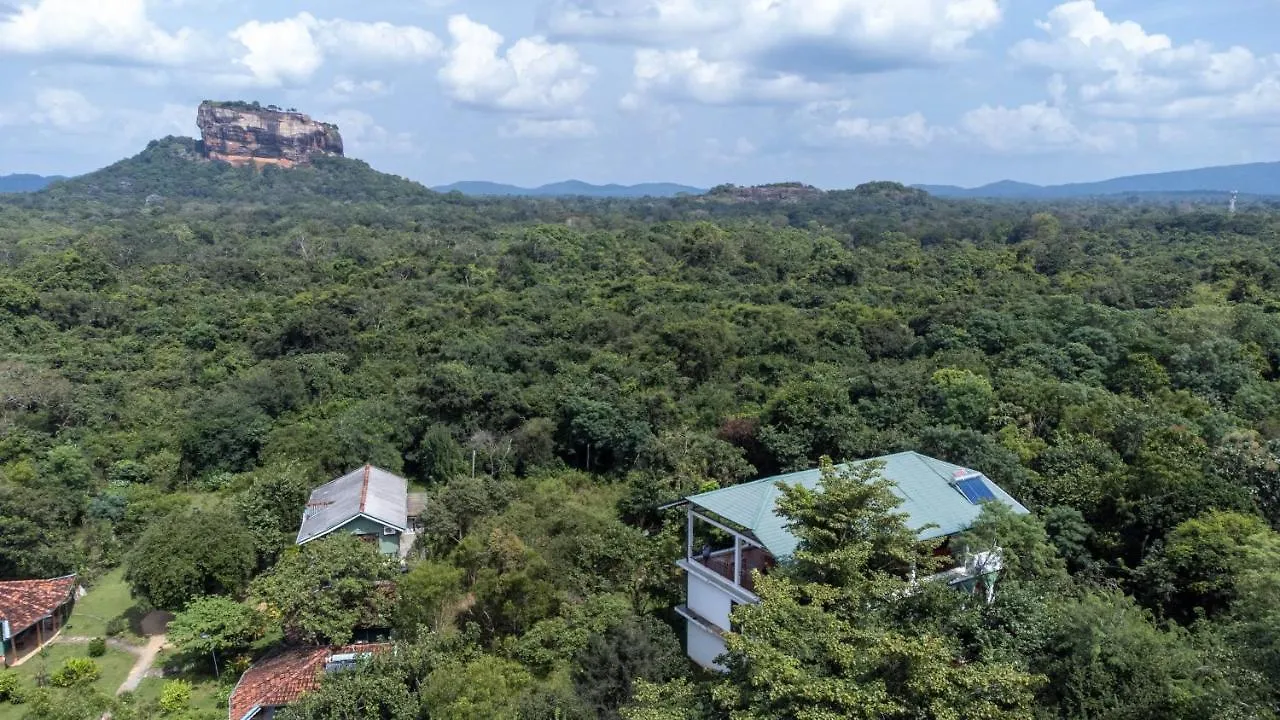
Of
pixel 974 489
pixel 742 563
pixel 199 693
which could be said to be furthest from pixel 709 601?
pixel 199 693

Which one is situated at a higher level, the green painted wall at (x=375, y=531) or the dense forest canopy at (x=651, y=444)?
the dense forest canopy at (x=651, y=444)

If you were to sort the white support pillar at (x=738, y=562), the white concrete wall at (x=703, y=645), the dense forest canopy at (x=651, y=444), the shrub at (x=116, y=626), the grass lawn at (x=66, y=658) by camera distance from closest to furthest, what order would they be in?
the dense forest canopy at (x=651, y=444) < the white support pillar at (x=738, y=562) < the white concrete wall at (x=703, y=645) < the grass lawn at (x=66, y=658) < the shrub at (x=116, y=626)

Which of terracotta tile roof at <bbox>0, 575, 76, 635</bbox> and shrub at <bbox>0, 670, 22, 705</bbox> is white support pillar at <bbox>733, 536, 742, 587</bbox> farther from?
terracotta tile roof at <bbox>0, 575, 76, 635</bbox>

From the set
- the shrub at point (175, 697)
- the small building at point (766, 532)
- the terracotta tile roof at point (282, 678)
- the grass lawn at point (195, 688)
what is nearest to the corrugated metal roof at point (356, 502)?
the grass lawn at point (195, 688)

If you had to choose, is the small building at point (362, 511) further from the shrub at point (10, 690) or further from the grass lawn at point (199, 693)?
the shrub at point (10, 690)

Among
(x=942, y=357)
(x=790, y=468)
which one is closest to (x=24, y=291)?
(x=790, y=468)

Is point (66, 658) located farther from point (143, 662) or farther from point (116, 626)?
point (143, 662)

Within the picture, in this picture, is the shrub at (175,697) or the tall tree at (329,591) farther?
the tall tree at (329,591)
